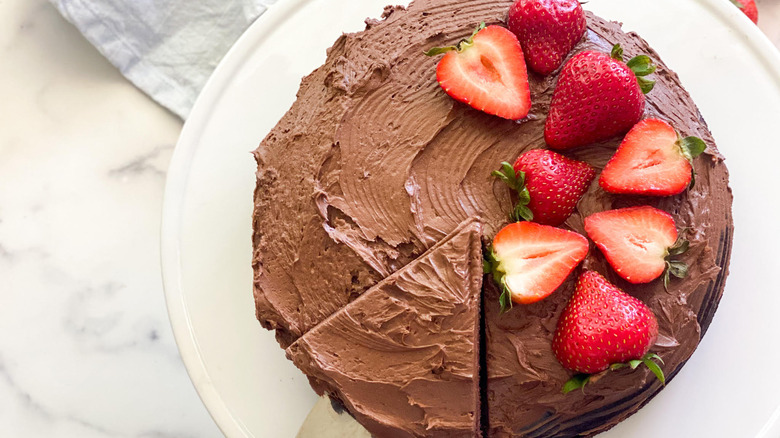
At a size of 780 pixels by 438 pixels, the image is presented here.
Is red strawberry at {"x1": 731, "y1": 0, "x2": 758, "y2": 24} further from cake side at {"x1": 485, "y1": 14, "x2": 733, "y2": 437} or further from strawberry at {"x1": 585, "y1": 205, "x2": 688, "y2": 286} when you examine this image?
strawberry at {"x1": 585, "y1": 205, "x2": 688, "y2": 286}

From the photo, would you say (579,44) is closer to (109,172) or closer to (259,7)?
(259,7)

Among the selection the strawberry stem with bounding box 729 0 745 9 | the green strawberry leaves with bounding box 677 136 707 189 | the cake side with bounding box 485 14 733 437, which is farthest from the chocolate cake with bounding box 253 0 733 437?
the strawberry stem with bounding box 729 0 745 9

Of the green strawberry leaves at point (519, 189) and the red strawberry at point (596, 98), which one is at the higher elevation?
the red strawberry at point (596, 98)

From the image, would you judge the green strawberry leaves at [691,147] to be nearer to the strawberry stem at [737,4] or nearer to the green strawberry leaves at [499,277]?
the green strawberry leaves at [499,277]

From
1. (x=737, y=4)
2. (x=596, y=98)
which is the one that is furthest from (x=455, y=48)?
(x=737, y=4)

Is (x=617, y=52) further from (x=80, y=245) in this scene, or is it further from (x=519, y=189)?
(x=80, y=245)

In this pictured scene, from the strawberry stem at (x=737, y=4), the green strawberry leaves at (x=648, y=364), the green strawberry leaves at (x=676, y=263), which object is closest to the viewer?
the green strawberry leaves at (x=648, y=364)

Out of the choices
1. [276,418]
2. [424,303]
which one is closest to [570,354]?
[424,303]

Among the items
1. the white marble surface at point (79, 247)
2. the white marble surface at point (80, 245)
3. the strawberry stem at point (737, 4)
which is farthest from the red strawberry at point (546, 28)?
the white marble surface at point (79, 247)
